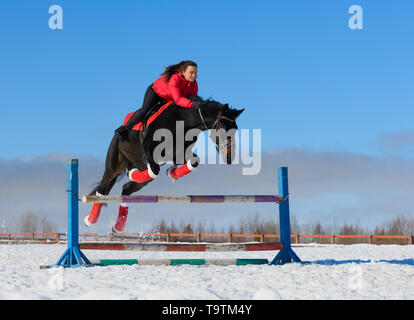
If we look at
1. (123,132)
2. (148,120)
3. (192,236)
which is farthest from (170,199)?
(192,236)

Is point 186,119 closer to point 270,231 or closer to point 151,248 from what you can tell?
point 151,248

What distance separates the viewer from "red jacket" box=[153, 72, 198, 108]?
5119mm

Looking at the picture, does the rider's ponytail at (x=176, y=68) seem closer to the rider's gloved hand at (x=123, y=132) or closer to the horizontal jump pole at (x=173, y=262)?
the rider's gloved hand at (x=123, y=132)

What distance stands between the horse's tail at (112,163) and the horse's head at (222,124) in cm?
139

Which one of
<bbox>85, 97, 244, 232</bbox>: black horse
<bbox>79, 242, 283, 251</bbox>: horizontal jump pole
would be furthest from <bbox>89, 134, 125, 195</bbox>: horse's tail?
<bbox>79, 242, 283, 251</bbox>: horizontal jump pole

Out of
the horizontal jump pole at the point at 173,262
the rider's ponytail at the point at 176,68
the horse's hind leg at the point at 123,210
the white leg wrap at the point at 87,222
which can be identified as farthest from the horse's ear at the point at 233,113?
the white leg wrap at the point at 87,222

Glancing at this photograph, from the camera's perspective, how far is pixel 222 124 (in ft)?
16.1

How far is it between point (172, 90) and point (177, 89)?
55mm

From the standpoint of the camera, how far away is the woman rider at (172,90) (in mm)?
5198

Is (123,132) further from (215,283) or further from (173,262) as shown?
(215,283)

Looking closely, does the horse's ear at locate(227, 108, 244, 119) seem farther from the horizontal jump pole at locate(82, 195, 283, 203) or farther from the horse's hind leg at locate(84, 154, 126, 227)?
the horse's hind leg at locate(84, 154, 126, 227)
